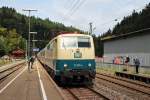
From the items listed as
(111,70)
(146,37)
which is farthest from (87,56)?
(146,37)

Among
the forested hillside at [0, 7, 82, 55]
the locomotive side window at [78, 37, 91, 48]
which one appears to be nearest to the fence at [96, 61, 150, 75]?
the locomotive side window at [78, 37, 91, 48]

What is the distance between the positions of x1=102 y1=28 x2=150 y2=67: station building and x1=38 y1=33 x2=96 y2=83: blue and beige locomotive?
20.2 meters

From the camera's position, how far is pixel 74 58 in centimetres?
2097

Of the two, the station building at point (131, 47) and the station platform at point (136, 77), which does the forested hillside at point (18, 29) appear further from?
the station platform at point (136, 77)

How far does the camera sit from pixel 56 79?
23891 millimetres

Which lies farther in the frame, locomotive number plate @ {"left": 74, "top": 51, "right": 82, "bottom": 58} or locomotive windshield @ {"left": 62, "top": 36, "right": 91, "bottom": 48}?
locomotive windshield @ {"left": 62, "top": 36, "right": 91, "bottom": 48}

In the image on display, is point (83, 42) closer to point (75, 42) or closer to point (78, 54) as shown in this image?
point (75, 42)

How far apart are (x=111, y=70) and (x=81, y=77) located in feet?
61.7

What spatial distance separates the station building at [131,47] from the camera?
1658 inches

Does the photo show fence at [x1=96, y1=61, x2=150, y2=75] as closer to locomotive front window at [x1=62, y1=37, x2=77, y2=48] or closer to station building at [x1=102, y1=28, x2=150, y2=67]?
station building at [x1=102, y1=28, x2=150, y2=67]

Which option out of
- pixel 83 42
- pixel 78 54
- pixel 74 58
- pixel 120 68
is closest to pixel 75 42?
pixel 83 42

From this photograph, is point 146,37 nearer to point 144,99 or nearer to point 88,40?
point 88,40

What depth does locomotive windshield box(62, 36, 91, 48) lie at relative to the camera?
2139cm

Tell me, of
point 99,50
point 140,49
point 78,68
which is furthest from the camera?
point 99,50
